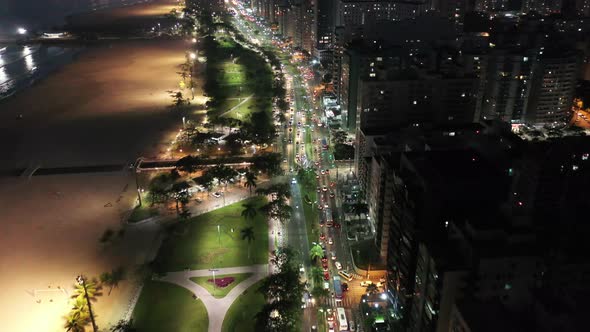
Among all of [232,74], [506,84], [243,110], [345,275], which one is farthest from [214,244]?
[232,74]

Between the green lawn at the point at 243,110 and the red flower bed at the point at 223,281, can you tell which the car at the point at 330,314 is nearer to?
the red flower bed at the point at 223,281

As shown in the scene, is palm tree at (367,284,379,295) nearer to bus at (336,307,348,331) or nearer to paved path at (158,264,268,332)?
bus at (336,307,348,331)

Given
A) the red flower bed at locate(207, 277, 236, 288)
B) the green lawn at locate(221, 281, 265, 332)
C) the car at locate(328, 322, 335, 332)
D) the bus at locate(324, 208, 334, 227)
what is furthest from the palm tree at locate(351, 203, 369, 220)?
the car at locate(328, 322, 335, 332)

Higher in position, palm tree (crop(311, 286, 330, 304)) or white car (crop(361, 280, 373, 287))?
palm tree (crop(311, 286, 330, 304))

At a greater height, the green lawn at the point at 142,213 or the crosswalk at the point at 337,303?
the green lawn at the point at 142,213

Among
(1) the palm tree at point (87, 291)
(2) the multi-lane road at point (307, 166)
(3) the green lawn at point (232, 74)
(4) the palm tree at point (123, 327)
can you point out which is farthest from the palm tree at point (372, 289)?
(3) the green lawn at point (232, 74)

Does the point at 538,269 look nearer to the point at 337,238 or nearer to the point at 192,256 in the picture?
the point at 337,238
